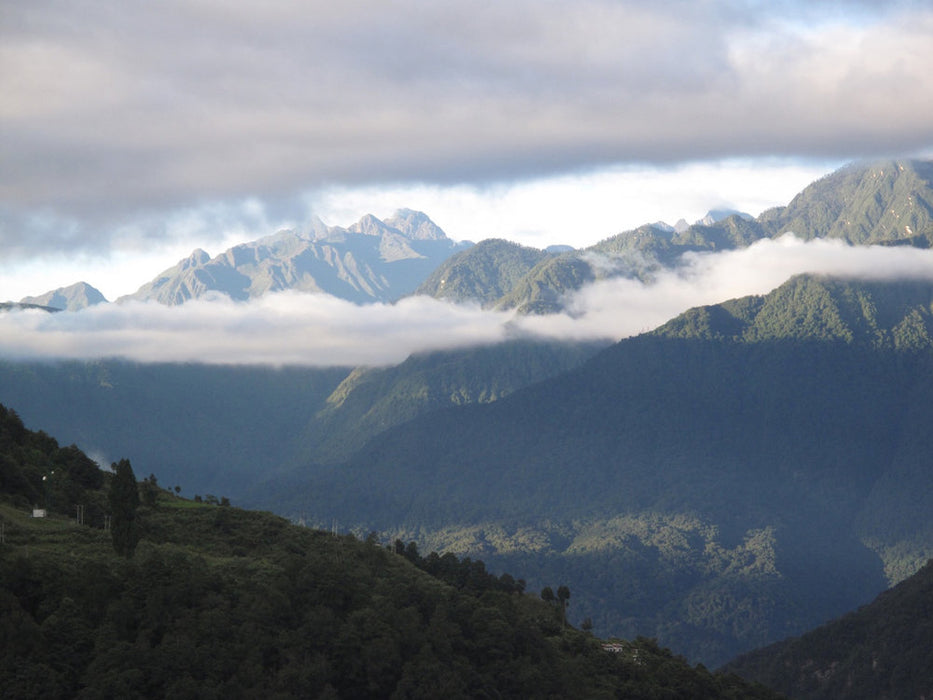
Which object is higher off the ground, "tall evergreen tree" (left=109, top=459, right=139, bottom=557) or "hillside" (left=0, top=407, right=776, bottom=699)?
"tall evergreen tree" (left=109, top=459, right=139, bottom=557)

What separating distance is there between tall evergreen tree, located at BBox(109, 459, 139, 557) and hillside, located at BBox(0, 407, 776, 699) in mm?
1365

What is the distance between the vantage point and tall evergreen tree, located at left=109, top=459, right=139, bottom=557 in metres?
139

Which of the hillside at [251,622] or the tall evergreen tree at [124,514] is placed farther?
the tall evergreen tree at [124,514]

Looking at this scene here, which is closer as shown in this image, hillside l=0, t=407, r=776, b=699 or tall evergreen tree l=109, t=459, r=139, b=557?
hillside l=0, t=407, r=776, b=699

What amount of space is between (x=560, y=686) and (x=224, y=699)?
149 ft

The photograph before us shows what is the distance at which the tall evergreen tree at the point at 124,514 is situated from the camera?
139 m

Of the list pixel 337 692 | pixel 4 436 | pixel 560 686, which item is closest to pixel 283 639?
pixel 337 692

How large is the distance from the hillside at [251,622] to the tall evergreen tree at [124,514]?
136 centimetres

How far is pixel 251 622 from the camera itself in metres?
126

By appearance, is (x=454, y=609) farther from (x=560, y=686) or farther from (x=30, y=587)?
(x=30, y=587)

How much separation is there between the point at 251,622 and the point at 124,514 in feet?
77.3

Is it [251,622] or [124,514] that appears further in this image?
[124,514]

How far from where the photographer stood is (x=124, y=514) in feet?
459

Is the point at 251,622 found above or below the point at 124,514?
below
